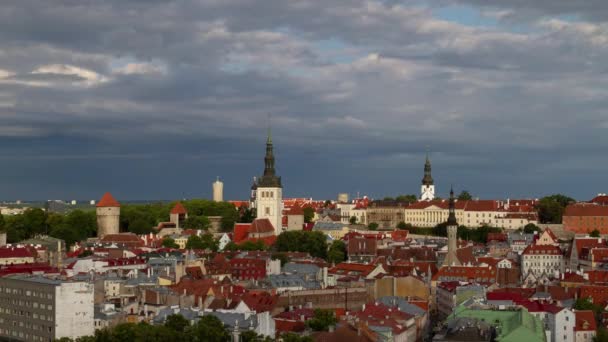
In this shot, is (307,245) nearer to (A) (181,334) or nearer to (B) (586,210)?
(B) (586,210)

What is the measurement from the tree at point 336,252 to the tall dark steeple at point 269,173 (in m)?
20.8

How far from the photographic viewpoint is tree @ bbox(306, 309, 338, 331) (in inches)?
2473

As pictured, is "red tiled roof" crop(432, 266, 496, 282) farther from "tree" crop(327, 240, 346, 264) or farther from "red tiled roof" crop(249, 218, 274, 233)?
"red tiled roof" crop(249, 218, 274, 233)

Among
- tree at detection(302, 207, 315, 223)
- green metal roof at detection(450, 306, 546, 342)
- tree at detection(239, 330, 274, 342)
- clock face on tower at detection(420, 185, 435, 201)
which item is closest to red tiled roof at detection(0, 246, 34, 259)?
tree at detection(239, 330, 274, 342)

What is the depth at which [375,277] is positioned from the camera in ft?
293

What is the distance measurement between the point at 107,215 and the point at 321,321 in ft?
271

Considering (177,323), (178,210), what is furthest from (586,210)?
(177,323)

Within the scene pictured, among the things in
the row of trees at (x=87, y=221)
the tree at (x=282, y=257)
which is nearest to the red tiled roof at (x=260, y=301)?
the tree at (x=282, y=257)

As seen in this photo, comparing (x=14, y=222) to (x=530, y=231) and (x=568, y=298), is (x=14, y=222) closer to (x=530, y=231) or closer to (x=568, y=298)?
(x=530, y=231)

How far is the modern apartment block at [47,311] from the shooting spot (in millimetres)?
68312

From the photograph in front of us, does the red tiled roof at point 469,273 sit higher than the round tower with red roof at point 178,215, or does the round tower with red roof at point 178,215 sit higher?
the round tower with red roof at point 178,215

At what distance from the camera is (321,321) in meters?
63.3

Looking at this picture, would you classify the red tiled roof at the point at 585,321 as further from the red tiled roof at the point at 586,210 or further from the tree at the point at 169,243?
the red tiled roof at the point at 586,210

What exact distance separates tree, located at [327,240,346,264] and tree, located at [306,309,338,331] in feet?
162
